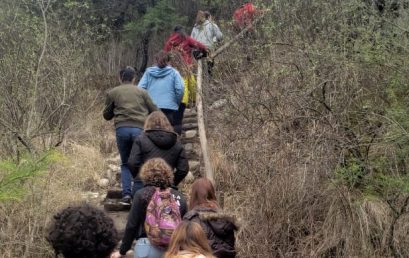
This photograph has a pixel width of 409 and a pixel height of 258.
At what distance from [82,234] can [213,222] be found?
7.47 ft

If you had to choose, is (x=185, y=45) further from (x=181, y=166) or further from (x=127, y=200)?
(x=181, y=166)

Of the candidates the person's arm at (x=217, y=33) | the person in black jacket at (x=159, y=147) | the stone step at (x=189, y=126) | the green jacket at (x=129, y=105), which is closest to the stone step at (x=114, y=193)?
the green jacket at (x=129, y=105)

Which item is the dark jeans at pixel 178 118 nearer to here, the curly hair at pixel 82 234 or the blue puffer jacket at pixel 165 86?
the blue puffer jacket at pixel 165 86

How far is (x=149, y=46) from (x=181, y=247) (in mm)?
12593

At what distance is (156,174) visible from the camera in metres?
5.56

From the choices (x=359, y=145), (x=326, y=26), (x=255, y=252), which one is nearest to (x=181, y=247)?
(x=255, y=252)

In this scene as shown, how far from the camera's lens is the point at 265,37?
352 inches

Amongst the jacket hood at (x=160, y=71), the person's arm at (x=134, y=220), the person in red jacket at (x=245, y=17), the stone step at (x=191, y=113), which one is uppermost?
the person in red jacket at (x=245, y=17)

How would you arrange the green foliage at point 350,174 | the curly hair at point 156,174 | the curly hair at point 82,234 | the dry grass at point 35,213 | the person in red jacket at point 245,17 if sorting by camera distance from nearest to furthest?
the curly hair at point 82,234, the curly hair at point 156,174, the green foliage at point 350,174, the dry grass at point 35,213, the person in red jacket at point 245,17

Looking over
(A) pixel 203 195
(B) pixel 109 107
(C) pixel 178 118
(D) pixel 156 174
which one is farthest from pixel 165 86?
(A) pixel 203 195

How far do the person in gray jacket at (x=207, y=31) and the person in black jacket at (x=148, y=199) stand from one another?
19.0 ft

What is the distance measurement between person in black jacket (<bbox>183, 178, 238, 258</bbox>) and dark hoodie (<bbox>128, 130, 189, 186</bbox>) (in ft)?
4.62

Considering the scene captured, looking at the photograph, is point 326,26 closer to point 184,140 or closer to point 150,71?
point 150,71

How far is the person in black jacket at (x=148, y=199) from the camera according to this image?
550 centimetres
